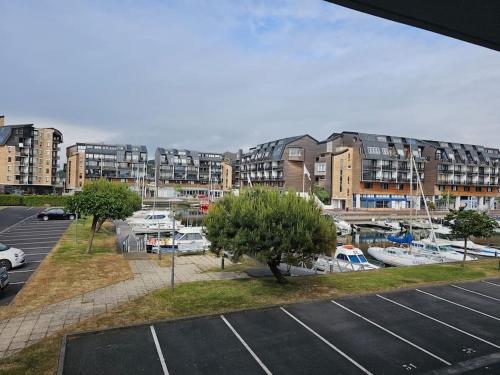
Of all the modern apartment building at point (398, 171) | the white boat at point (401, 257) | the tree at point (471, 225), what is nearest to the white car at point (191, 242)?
the white boat at point (401, 257)

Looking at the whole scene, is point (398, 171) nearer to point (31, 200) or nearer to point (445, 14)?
point (31, 200)

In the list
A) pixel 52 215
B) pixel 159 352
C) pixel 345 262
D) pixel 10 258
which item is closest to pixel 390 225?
pixel 345 262

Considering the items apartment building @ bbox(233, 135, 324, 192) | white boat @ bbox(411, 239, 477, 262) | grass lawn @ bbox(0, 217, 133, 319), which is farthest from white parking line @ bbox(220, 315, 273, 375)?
apartment building @ bbox(233, 135, 324, 192)

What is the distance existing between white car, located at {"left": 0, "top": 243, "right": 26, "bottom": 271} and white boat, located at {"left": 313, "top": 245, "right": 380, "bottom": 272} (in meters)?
18.5

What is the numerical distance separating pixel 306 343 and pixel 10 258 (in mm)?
16476

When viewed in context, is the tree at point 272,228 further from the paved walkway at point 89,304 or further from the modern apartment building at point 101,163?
the modern apartment building at point 101,163

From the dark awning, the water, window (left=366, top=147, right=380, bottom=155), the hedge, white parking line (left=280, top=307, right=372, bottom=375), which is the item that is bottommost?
the water

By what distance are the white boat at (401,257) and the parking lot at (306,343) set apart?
15.4 meters

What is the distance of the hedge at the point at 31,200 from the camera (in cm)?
6369

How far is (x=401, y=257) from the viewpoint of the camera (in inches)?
1174

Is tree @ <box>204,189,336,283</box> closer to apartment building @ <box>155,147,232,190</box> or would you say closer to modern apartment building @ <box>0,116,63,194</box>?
modern apartment building @ <box>0,116,63,194</box>

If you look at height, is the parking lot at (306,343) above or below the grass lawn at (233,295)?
below

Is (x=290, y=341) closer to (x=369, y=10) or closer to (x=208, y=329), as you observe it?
(x=208, y=329)

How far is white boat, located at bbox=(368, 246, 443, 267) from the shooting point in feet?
94.5
